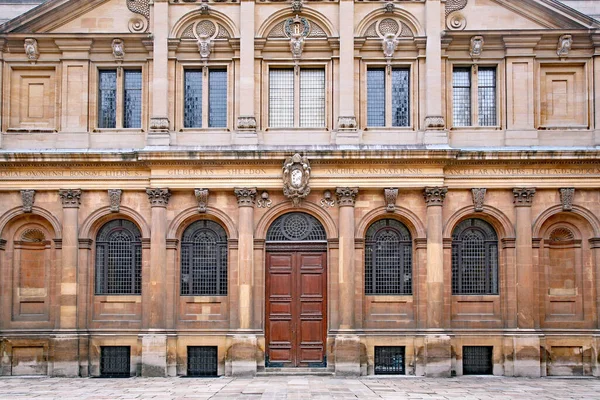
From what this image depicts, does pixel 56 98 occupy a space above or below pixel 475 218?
above

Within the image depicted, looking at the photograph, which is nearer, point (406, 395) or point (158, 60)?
point (406, 395)

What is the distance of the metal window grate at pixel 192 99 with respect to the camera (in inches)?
1190

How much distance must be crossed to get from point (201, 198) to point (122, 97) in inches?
197

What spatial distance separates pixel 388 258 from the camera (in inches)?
1169

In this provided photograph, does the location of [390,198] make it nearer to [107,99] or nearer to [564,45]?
[564,45]

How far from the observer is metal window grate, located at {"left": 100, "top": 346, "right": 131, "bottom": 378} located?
96.0 ft

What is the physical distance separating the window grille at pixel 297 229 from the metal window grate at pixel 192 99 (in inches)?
189

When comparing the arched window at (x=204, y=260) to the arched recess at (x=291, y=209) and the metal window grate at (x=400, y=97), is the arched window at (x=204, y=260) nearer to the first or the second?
the arched recess at (x=291, y=209)

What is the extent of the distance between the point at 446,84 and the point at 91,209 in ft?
45.9

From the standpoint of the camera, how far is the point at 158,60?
29.6m

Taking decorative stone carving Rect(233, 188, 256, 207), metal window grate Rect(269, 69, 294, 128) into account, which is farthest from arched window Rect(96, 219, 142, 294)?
metal window grate Rect(269, 69, 294, 128)

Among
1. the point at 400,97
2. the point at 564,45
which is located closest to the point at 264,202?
the point at 400,97

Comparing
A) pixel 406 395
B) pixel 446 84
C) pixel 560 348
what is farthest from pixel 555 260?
pixel 406 395

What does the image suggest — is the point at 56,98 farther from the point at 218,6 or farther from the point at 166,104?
the point at 218,6
